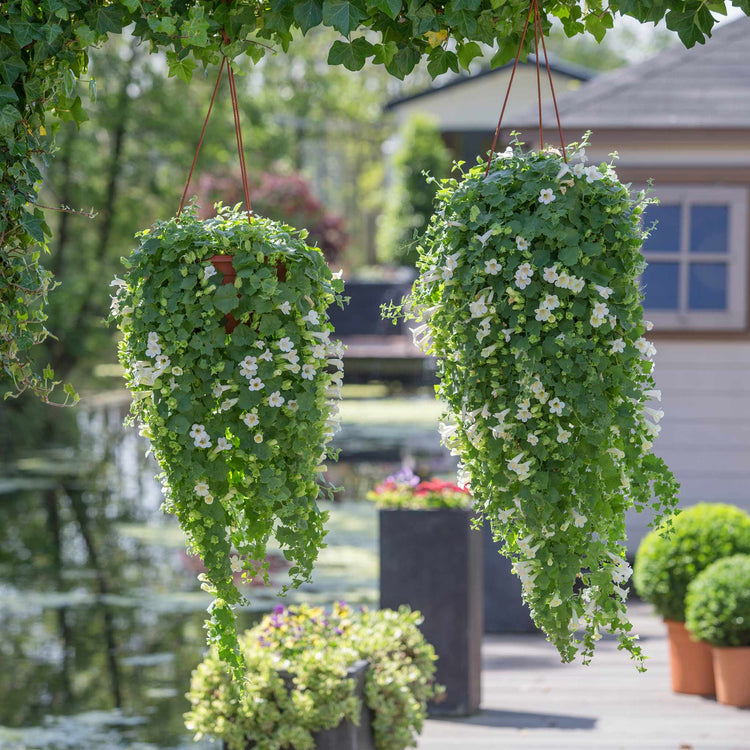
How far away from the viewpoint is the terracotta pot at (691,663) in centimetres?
573

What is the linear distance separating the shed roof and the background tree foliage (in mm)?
5820

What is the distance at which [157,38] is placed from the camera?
2.61 m

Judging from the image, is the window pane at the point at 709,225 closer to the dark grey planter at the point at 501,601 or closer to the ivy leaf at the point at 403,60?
the dark grey planter at the point at 501,601

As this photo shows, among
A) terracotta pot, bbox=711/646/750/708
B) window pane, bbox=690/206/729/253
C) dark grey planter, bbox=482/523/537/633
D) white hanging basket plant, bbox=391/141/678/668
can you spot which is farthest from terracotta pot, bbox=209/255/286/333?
window pane, bbox=690/206/729/253

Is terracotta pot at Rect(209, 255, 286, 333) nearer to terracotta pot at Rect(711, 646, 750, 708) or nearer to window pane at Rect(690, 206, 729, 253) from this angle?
terracotta pot at Rect(711, 646, 750, 708)

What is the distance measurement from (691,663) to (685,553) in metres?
0.56

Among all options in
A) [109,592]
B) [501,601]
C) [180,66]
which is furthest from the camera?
[109,592]

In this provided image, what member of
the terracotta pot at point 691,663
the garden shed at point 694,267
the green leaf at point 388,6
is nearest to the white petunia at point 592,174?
the green leaf at point 388,6

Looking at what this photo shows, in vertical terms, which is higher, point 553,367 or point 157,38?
point 157,38

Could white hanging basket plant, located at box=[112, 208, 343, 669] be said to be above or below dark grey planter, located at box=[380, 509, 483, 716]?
above

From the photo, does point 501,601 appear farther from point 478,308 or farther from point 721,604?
point 478,308

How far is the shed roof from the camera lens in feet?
27.5

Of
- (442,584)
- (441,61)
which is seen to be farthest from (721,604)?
(441,61)

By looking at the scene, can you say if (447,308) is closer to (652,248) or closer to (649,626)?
(649,626)
